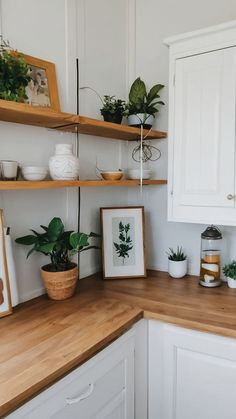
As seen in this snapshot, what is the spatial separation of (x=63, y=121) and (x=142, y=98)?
2.09 feet

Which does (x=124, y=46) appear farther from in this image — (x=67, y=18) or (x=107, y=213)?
(x=107, y=213)

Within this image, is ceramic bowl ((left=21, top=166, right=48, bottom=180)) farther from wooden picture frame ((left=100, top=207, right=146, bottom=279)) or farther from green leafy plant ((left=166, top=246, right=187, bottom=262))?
green leafy plant ((left=166, top=246, right=187, bottom=262))

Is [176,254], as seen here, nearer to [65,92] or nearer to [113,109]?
[113,109]

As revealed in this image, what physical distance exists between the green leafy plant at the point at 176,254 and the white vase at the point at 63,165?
33.1 inches

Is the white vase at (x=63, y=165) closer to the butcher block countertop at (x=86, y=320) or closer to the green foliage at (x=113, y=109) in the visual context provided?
the green foliage at (x=113, y=109)

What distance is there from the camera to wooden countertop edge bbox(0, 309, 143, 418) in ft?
2.97

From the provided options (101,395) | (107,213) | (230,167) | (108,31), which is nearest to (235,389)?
(101,395)

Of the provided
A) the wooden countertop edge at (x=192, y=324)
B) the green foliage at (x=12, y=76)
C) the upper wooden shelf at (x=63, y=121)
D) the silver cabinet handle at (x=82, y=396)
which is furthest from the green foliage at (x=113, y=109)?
the silver cabinet handle at (x=82, y=396)

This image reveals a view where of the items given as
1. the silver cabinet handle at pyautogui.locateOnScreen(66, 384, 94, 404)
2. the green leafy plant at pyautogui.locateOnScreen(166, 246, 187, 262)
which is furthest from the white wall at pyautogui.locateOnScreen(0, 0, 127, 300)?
the silver cabinet handle at pyautogui.locateOnScreen(66, 384, 94, 404)

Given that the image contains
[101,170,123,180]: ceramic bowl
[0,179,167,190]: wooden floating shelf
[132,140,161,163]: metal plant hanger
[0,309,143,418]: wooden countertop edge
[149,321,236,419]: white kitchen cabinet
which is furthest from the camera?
[132,140,161,163]: metal plant hanger

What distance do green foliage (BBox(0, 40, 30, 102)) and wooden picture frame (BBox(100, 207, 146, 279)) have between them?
86cm

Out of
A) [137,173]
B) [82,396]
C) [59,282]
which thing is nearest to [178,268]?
[137,173]

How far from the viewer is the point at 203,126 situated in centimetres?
164

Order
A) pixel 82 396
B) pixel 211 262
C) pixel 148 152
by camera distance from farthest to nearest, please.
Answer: pixel 148 152 < pixel 211 262 < pixel 82 396
